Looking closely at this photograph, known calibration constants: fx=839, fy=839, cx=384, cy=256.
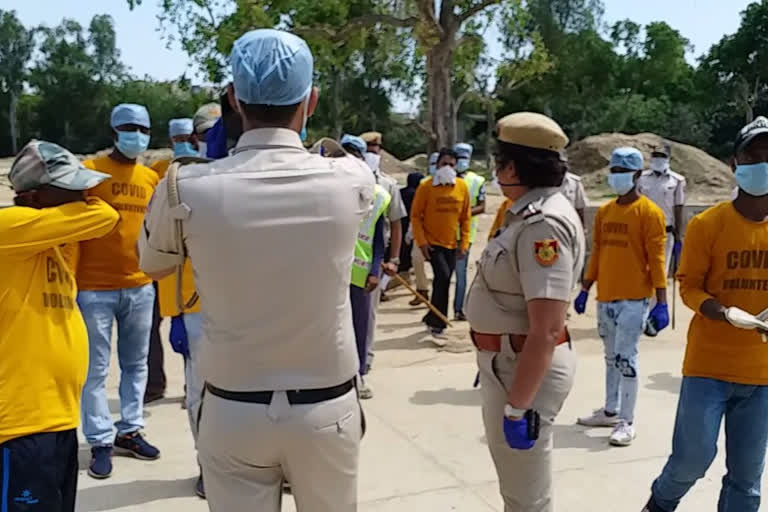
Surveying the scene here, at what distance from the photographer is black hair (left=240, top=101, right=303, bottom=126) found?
221cm

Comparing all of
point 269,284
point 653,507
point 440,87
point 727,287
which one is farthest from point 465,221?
point 440,87

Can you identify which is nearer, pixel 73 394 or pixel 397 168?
pixel 73 394

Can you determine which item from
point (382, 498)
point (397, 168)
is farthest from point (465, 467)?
point (397, 168)

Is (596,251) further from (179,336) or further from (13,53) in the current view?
(13,53)

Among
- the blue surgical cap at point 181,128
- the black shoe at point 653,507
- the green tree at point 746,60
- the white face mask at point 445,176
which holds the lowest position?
the black shoe at point 653,507

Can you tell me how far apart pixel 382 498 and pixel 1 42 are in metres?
65.2

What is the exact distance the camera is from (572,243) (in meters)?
2.77

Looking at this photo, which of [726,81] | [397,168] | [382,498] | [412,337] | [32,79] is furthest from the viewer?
[32,79]

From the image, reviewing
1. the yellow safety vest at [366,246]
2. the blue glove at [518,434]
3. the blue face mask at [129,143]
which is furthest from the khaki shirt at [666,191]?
the blue glove at [518,434]

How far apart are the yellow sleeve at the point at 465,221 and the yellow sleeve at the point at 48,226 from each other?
19.2 ft

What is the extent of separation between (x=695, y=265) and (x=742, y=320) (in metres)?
0.35

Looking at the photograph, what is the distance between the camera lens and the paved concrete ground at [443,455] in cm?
440

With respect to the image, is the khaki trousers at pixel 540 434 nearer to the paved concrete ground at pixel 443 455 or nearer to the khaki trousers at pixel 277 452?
the khaki trousers at pixel 277 452

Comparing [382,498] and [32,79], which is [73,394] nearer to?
[382,498]
